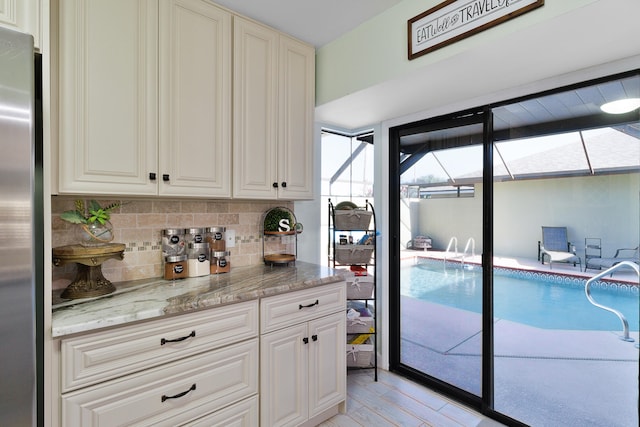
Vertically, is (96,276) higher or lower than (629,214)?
lower

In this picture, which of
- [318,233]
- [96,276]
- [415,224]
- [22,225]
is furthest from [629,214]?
[96,276]

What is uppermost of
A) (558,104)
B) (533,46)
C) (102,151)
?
(533,46)

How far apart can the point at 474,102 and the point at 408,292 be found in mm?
1548

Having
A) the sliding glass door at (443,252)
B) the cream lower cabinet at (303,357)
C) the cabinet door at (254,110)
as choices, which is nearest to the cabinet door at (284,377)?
the cream lower cabinet at (303,357)

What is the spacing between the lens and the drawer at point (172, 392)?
120 cm

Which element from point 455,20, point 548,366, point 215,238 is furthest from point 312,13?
point 548,366

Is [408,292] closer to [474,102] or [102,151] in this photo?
[474,102]

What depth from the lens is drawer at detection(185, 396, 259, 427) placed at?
4.87 ft

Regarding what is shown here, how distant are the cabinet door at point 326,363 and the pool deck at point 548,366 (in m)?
0.88

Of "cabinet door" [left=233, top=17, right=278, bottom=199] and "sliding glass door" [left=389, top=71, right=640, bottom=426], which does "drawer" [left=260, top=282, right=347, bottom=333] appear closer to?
"cabinet door" [left=233, top=17, right=278, bottom=199]

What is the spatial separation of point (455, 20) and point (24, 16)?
1.77 m

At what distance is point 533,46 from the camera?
4.72 ft

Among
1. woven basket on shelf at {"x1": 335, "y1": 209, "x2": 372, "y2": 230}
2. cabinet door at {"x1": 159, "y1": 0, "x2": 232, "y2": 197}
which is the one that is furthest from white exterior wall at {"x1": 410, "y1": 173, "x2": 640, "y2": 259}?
cabinet door at {"x1": 159, "y1": 0, "x2": 232, "y2": 197}

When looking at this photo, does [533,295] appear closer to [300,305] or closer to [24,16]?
[300,305]
